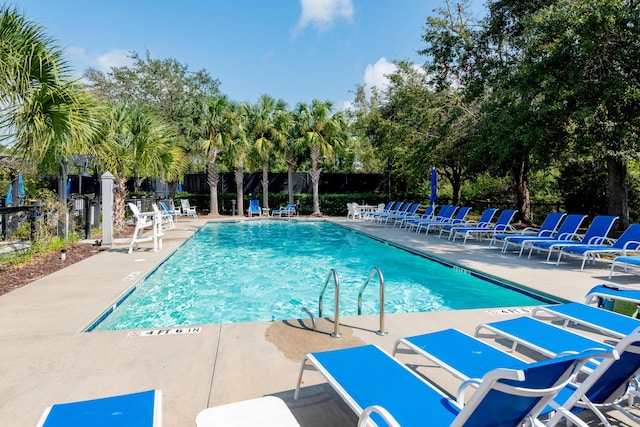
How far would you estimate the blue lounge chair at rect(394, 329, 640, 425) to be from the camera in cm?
193

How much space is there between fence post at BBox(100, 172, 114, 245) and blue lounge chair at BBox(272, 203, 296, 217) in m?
11.3

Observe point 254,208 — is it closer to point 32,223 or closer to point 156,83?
point 32,223

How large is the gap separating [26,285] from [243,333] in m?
4.14

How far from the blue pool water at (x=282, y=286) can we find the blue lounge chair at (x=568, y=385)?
2954 millimetres

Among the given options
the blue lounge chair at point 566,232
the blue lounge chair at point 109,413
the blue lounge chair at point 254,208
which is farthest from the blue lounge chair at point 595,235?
the blue lounge chair at point 254,208

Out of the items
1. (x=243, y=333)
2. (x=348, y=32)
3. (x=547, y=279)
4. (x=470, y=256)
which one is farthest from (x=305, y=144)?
(x=243, y=333)

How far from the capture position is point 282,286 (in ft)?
23.5

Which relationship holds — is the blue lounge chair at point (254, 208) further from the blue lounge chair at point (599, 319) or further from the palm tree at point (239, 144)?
the blue lounge chair at point (599, 319)

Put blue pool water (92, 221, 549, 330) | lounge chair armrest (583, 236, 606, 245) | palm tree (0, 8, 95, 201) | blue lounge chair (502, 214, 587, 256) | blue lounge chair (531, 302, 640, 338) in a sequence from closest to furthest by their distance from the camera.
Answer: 1. blue lounge chair (531, 302, 640, 338)
2. palm tree (0, 8, 95, 201)
3. blue pool water (92, 221, 549, 330)
4. lounge chair armrest (583, 236, 606, 245)
5. blue lounge chair (502, 214, 587, 256)

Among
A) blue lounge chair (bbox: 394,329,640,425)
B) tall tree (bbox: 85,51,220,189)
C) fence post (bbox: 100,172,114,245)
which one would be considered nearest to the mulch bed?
fence post (bbox: 100,172,114,245)

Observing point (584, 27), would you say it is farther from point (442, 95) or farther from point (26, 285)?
point (26, 285)

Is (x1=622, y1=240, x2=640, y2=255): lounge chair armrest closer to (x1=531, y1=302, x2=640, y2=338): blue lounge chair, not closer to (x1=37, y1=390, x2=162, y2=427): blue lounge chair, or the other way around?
(x1=531, y1=302, x2=640, y2=338): blue lounge chair

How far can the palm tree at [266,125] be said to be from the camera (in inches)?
775

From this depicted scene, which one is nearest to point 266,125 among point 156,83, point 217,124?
point 217,124
